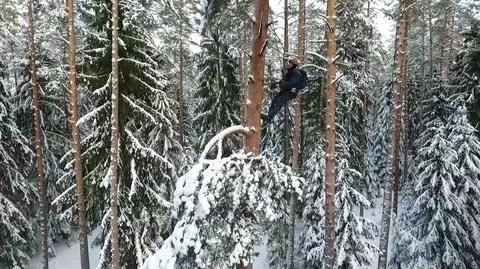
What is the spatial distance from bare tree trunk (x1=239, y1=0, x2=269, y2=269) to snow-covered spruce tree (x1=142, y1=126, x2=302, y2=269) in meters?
0.41

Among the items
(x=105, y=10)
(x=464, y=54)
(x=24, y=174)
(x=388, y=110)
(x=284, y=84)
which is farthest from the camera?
(x=388, y=110)

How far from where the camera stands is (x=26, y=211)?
23172 mm

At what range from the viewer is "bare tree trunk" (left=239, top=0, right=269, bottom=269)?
22.9ft

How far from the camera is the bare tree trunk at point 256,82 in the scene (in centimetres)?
699

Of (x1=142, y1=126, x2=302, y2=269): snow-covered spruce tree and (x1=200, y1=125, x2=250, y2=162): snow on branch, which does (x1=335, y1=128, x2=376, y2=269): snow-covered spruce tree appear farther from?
(x1=142, y1=126, x2=302, y2=269): snow-covered spruce tree

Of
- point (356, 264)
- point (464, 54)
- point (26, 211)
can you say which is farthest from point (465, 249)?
point (26, 211)

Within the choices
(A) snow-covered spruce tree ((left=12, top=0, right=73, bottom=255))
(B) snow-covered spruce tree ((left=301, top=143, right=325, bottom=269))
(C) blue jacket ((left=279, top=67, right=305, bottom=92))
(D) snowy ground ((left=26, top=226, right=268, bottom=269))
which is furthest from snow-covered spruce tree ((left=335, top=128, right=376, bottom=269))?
(A) snow-covered spruce tree ((left=12, top=0, right=73, bottom=255))

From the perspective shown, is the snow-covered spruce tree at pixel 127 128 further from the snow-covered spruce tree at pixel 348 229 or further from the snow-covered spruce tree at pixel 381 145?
the snow-covered spruce tree at pixel 381 145

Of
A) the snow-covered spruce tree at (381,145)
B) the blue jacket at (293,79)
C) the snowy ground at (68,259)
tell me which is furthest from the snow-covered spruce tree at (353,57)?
the blue jacket at (293,79)

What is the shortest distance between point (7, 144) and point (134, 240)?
7.42 meters

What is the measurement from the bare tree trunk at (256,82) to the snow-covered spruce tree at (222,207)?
16.3 inches

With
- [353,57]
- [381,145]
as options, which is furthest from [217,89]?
[381,145]

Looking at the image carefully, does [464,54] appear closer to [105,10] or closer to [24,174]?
[105,10]

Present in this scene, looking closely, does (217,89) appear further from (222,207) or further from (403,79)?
(222,207)
